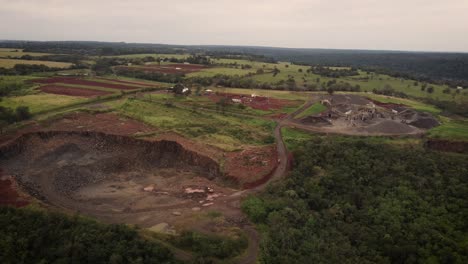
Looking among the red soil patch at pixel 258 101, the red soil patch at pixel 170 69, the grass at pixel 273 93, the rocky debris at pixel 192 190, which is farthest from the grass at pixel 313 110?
the red soil patch at pixel 170 69

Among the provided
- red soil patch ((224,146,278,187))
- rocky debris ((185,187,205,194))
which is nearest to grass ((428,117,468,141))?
red soil patch ((224,146,278,187))

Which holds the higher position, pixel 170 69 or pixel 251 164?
pixel 170 69

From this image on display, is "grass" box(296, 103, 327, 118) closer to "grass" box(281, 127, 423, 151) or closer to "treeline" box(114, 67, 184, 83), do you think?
"grass" box(281, 127, 423, 151)

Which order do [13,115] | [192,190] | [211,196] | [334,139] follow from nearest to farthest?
1. [211,196]
2. [192,190]
3. [334,139]
4. [13,115]

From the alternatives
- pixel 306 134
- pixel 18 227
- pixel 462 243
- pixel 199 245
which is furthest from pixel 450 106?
pixel 18 227

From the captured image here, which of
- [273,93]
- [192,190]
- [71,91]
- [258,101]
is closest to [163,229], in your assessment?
[192,190]

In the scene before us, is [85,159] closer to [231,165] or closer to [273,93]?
[231,165]
